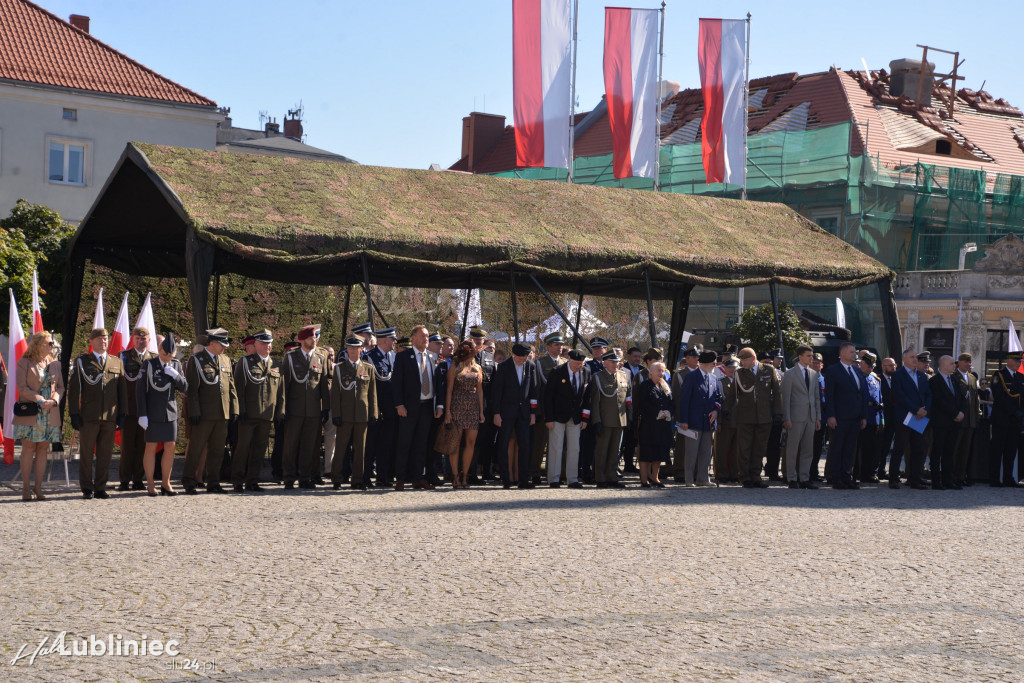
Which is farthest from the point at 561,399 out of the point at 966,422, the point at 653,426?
the point at 966,422

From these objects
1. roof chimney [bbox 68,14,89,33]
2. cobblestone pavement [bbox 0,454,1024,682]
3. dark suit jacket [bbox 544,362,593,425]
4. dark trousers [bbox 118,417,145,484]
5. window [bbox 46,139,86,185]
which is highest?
roof chimney [bbox 68,14,89,33]

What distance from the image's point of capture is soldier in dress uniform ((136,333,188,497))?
492 inches

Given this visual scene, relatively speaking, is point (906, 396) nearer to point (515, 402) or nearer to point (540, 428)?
point (540, 428)

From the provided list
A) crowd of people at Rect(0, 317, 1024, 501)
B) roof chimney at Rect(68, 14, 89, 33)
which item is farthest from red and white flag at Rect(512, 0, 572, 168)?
roof chimney at Rect(68, 14, 89, 33)

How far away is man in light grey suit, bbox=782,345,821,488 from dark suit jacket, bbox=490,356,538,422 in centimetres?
343

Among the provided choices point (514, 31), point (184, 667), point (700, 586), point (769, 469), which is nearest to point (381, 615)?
point (184, 667)

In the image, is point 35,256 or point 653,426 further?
point 35,256

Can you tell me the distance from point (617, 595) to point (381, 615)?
1.59 metres

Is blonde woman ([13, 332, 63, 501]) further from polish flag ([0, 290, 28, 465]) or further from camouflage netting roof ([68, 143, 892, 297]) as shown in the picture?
camouflage netting roof ([68, 143, 892, 297])

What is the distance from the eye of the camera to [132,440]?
13.2 meters

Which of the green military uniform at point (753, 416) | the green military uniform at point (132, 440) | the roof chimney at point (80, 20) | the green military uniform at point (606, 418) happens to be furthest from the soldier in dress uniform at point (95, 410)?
the roof chimney at point (80, 20)

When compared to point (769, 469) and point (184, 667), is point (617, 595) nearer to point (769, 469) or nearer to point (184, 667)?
point (184, 667)

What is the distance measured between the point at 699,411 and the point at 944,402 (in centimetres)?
352

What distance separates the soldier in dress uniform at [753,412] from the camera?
15359mm
